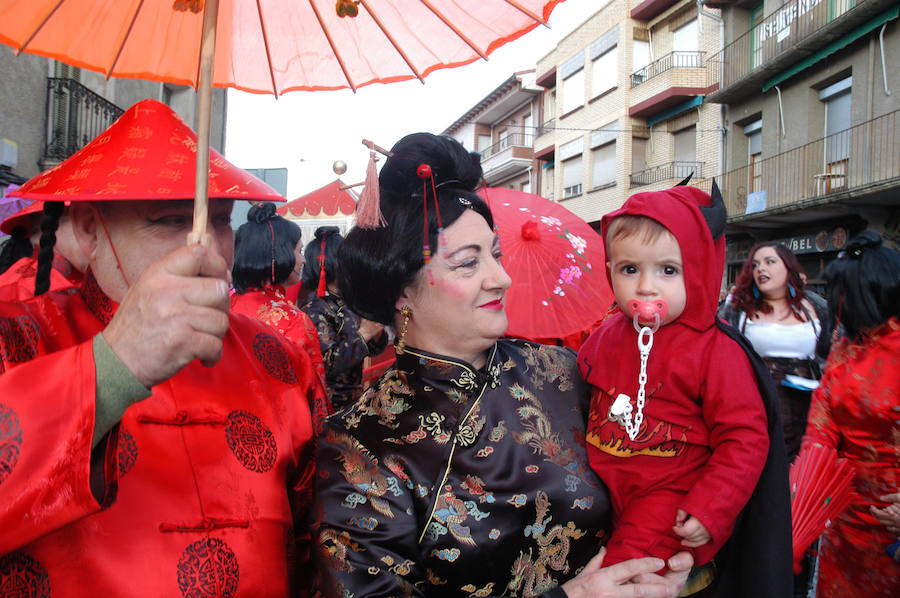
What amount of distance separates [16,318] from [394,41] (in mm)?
1127

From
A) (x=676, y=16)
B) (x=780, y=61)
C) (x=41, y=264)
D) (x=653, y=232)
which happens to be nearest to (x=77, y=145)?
(x=41, y=264)

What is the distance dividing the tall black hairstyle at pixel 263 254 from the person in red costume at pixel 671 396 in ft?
8.10

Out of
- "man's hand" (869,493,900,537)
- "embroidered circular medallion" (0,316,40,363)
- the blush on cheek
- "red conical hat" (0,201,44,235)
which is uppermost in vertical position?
"red conical hat" (0,201,44,235)

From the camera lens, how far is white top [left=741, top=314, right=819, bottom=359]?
14.6ft

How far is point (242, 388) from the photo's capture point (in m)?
1.59

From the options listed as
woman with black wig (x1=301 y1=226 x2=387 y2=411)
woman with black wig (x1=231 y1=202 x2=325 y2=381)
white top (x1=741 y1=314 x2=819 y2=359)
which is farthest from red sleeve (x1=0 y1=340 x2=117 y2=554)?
white top (x1=741 y1=314 x2=819 y2=359)

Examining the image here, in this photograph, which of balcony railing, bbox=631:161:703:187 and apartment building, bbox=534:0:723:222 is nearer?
balcony railing, bbox=631:161:703:187

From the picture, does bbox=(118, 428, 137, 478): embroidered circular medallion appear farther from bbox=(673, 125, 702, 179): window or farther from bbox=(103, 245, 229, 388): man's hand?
bbox=(673, 125, 702, 179): window

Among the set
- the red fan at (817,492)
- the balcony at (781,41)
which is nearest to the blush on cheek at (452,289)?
the red fan at (817,492)

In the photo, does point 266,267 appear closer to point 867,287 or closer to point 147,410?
point 147,410

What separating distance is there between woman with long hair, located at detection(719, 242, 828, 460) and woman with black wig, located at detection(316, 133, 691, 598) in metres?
3.11

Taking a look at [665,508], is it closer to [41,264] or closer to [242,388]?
[242,388]

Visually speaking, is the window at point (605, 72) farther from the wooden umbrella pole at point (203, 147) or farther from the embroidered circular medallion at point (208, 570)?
the embroidered circular medallion at point (208, 570)

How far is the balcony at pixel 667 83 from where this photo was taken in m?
17.3
